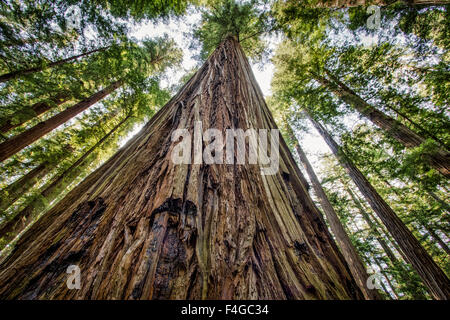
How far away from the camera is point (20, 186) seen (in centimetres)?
619

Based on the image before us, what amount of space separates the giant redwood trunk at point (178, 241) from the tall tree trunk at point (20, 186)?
7.23m

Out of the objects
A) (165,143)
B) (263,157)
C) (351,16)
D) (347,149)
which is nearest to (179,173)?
(165,143)

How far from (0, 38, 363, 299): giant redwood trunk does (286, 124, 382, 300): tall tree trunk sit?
192cm

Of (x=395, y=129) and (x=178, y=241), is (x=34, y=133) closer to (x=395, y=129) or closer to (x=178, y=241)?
(x=178, y=241)

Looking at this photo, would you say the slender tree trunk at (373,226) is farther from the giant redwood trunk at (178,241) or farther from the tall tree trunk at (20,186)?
the tall tree trunk at (20,186)

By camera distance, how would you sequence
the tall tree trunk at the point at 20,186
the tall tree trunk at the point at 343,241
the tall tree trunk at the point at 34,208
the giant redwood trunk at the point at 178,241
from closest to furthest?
1. the giant redwood trunk at the point at 178,241
2. the tall tree trunk at the point at 343,241
3. the tall tree trunk at the point at 20,186
4. the tall tree trunk at the point at 34,208

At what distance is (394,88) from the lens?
3801 mm

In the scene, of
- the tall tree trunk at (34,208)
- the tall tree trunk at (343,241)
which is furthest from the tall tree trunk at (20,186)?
the tall tree trunk at (343,241)

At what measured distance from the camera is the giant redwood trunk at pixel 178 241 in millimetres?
533

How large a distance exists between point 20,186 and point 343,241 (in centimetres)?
1099

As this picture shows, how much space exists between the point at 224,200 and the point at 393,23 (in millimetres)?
6225

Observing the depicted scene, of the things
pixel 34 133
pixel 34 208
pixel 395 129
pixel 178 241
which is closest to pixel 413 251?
pixel 395 129

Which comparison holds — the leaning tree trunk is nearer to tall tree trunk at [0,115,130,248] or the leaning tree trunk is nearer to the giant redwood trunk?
the giant redwood trunk

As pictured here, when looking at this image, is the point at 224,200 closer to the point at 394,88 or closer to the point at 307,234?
the point at 307,234
